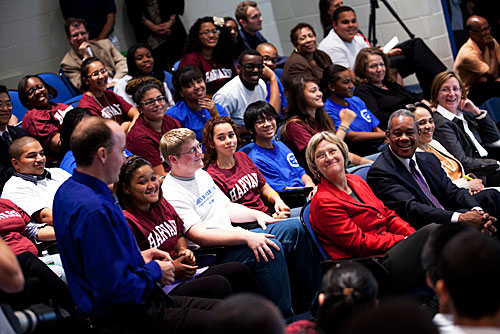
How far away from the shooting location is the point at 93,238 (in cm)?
191

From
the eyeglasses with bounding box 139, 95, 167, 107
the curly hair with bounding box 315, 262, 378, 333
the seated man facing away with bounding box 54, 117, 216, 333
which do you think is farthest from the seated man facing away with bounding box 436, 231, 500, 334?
the eyeglasses with bounding box 139, 95, 167, 107

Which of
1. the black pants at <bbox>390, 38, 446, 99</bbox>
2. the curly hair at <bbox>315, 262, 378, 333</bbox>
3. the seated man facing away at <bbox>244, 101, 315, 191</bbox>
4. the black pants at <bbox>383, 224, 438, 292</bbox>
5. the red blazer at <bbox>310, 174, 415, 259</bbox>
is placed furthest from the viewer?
the black pants at <bbox>390, 38, 446, 99</bbox>

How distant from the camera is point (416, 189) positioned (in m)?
3.10

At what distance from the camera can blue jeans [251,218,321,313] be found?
2988mm

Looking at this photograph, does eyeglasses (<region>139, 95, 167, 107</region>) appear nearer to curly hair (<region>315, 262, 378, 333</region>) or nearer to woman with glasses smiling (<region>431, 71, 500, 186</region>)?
woman with glasses smiling (<region>431, 71, 500, 186</region>)

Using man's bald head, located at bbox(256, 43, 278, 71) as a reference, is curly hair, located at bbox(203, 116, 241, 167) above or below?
below

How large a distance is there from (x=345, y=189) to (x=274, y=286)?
1.86 ft

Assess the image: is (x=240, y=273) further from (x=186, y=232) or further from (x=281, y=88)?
(x=281, y=88)

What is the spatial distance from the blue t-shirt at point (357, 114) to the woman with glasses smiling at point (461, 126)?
448 mm

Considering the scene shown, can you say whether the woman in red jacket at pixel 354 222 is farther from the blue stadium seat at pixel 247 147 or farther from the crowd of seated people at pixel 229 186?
the blue stadium seat at pixel 247 147

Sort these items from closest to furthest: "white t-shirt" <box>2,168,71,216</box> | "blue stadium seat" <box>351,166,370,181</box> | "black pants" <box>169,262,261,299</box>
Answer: "black pants" <box>169,262,261,299</box>
"white t-shirt" <box>2,168,71,216</box>
"blue stadium seat" <box>351,166,370,181</box>

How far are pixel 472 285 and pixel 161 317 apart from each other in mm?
1140

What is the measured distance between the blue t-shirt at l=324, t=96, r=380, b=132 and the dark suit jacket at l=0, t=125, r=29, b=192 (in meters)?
2.05

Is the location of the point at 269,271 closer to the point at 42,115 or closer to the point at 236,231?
the point at 236,231
